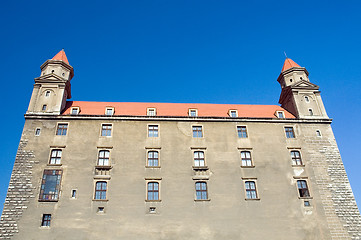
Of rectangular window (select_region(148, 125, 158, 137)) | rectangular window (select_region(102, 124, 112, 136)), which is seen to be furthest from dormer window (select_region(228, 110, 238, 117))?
rectangular window (select_region(102, 124, 112, 136))

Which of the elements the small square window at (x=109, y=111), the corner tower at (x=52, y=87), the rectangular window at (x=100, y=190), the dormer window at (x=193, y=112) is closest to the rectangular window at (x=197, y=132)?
the dormer window at (x=193, y=112)

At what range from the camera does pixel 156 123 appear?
3130 centimetres

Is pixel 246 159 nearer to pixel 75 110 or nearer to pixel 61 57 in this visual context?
pixel 75 110

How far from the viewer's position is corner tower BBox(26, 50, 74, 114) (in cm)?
3125

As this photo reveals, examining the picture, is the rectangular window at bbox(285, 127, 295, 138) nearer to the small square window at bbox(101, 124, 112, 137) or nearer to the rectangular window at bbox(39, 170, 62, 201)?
the small square window at bbox(101, 124, 112, 137)

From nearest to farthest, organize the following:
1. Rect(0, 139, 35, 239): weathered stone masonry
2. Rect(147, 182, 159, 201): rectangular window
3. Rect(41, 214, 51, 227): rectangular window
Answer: Rect(0, 139, 35, 239): weathered stone masonry → Rect(41, 214, 51, 227): rectangular window → Rect(147, 182, 159, 201): rectangular window

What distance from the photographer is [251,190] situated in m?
28.3

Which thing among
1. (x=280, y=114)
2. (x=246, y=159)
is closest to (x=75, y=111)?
(x=246, y=159)

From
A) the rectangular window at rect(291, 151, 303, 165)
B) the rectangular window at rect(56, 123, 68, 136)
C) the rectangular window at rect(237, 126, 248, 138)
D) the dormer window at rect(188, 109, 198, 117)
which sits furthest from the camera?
the dormer window at rect(188, 109, 198, 117)

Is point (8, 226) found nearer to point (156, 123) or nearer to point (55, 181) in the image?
point (55, 181)

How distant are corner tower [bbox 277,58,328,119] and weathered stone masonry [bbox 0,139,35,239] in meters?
26.5

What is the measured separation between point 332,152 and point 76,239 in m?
24.5

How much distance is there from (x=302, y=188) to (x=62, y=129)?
22.8 m

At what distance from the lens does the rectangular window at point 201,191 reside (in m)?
27.7
